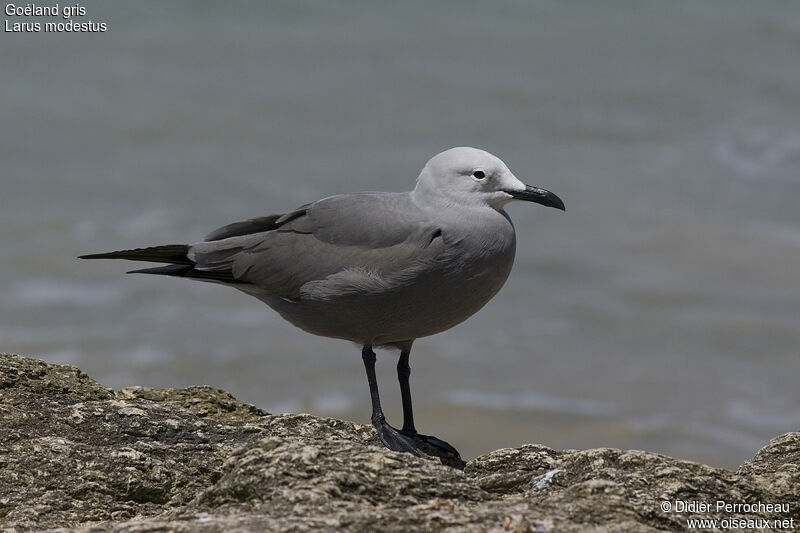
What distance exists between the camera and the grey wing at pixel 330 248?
4.89m

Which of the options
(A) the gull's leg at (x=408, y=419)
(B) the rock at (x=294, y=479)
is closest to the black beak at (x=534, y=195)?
(A) the gull's leg at (x=408, y=419)

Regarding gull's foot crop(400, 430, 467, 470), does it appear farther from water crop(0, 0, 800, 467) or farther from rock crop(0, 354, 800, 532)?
water crop(0, 0, 800, 467)

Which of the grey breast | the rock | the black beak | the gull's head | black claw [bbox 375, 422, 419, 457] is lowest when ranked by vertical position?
the rock

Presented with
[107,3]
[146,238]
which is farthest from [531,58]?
[146,238]

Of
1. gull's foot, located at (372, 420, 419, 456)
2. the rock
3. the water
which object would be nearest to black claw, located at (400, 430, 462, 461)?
gull's foot, located at (372, 420, 419, 456)

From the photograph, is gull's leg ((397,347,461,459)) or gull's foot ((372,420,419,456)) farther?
gull's leg ((397,347,461,459))

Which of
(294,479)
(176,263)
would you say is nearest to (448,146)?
(176,263)

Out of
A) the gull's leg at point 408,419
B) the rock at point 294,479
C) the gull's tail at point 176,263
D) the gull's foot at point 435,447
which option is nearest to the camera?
the rock at point 294,479

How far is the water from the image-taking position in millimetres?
10828

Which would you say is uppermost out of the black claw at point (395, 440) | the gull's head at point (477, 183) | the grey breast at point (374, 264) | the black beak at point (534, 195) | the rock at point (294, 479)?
the gull's head at point (477, 183)

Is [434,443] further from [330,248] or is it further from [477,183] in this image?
[477,183]

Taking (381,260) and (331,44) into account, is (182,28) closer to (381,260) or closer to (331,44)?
(331,44)

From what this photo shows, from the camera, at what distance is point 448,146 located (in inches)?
639

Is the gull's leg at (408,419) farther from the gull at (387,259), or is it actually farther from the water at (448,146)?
the water at (448,146)
